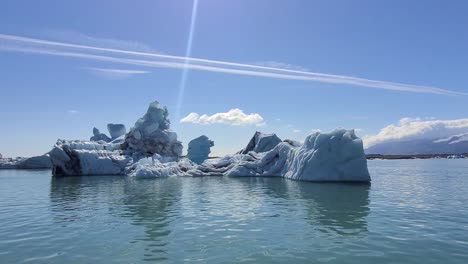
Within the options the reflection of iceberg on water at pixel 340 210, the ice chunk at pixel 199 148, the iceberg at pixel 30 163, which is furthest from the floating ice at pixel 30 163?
the reflection of iceberg on water at pixel 340 210

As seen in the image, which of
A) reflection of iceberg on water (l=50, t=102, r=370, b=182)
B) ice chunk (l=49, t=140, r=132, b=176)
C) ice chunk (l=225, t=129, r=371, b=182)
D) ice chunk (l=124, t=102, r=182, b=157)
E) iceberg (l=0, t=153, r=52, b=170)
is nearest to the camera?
ice chunk (l=225, t=129, r=371, b=182)

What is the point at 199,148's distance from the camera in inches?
2525

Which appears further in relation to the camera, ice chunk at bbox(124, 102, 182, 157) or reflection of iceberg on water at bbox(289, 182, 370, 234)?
ice chunk at bbox(124, 102, 182, 157)

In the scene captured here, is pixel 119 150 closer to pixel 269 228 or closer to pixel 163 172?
pixel 163 172

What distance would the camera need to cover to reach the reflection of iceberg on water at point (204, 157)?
33562 mm

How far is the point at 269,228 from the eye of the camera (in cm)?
1348

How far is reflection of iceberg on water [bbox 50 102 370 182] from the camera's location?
33562 mm

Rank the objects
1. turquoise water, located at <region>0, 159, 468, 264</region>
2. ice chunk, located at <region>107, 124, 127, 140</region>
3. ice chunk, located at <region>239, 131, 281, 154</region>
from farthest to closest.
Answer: ice chunk, located at <region>107, 124, 127, 140</region> → ice chunk, located at <region>239, 131, 281, 154</region> → turquoise water, located at <region>0, 159, 468, 264</region>

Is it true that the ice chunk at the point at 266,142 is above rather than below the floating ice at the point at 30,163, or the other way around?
above

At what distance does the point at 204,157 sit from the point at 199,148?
191 centimetres

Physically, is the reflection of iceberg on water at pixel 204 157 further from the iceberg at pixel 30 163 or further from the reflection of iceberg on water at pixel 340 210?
the iceberg at pixel 30 163

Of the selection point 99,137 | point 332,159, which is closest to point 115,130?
point 99,137

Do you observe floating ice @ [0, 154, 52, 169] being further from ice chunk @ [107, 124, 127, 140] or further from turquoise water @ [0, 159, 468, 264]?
turquoise water @ [0, 159, 468, 264]

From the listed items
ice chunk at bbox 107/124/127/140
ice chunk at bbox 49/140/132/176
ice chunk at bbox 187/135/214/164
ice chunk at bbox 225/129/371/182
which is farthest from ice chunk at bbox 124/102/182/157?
ice chunk at bbox 225/129/371/182
